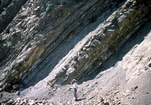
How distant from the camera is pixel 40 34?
49.9 ft

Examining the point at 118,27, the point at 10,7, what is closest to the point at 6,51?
the point at 10,7

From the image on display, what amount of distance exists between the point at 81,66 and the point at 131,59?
3.21m

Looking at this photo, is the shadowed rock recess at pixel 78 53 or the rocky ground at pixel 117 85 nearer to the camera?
the rocky ground at pixel 117 85

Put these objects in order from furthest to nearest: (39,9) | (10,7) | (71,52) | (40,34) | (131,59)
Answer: (10,7)
(39,9)
(40,34)
(71,52)
(131,59)

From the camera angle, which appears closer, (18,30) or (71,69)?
(71,69)

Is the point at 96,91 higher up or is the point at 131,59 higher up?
the point at 131,59

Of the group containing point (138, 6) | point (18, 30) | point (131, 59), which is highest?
point (18, 30)

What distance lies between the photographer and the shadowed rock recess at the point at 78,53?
9.37 meters

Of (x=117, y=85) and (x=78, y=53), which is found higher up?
(x=78, y=53)

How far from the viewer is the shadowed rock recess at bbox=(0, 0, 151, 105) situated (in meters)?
9.37

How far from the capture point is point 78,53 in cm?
1250

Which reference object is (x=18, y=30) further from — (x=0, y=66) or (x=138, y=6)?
(x=138, y=6)

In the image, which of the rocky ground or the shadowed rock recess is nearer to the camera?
the rocky ground

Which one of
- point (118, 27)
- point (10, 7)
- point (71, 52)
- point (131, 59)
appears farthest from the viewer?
point (10, 7)
